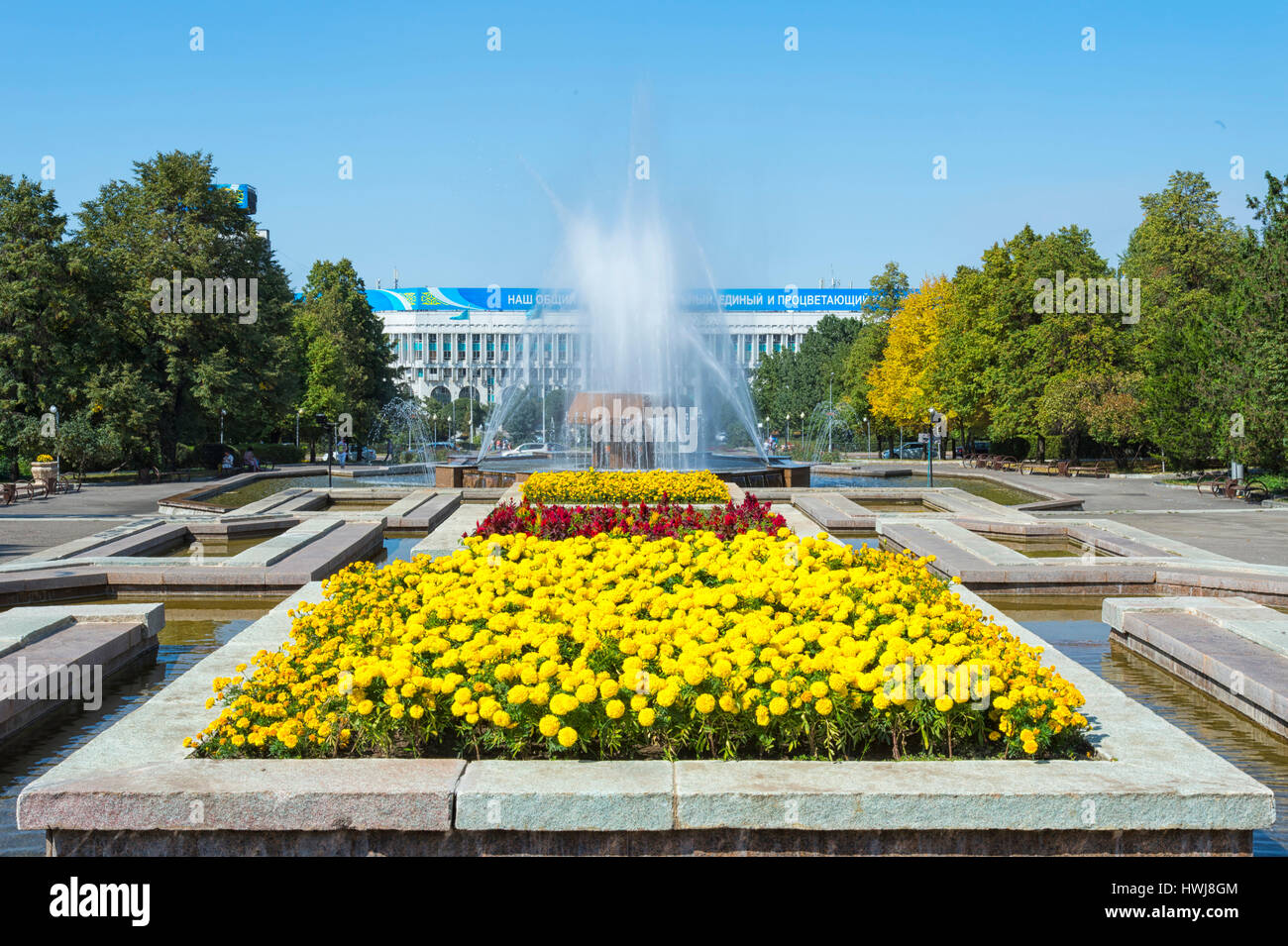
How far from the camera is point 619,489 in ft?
56.4

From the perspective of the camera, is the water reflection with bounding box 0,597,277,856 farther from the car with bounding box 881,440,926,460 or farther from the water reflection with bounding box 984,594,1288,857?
the car with bounding box 881,440,926,460

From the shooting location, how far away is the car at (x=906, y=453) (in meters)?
58.8

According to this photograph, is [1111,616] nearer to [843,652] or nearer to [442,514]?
[843,652]

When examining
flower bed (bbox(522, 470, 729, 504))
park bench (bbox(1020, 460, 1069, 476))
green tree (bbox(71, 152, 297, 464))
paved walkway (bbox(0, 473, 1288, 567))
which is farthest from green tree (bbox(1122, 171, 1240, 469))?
green tree (bbox(71, 152, 297, 464))

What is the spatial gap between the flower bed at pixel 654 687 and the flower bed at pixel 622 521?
538cm

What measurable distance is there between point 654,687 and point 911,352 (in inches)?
2056

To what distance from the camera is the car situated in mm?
58819

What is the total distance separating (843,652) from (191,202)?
37.8 metres

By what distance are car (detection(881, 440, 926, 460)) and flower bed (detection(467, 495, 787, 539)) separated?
45.8 metres

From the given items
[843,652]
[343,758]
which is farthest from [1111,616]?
[343,758]

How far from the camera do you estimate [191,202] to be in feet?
123

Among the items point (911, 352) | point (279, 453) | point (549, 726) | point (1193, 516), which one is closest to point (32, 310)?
point (279, 453)

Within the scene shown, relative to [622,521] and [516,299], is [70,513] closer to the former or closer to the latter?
[622,521]
